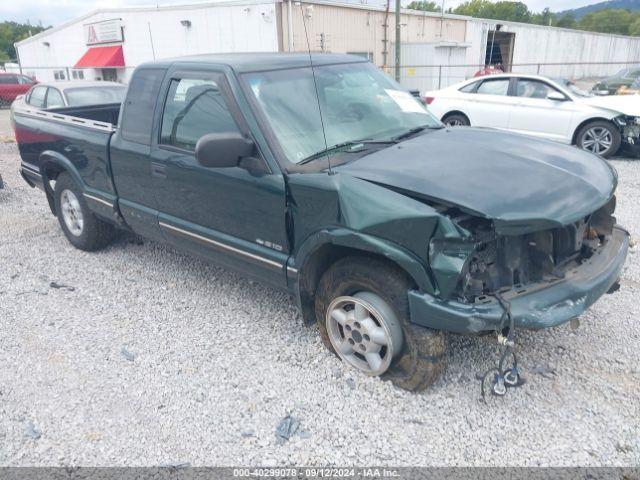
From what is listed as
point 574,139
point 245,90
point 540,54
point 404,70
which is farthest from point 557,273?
point 540,54

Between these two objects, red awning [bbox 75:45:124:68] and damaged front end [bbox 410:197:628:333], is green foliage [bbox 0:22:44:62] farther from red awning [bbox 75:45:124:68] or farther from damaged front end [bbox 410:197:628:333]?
damaged front end [bbox 410:197:628:333]

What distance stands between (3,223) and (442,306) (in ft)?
20.8

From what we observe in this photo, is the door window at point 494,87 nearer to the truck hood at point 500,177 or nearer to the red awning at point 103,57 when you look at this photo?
the truck hood at point 500,177

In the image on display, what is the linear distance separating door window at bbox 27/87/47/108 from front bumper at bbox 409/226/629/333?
10538 mm

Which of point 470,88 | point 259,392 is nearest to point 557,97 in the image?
point 470,88

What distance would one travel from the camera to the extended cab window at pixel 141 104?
13.4ft

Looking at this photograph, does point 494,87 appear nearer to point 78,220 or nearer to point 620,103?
point 620,103

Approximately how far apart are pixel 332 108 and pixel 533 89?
7.51m

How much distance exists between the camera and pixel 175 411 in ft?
9.96

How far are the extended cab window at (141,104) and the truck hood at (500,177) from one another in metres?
1.91

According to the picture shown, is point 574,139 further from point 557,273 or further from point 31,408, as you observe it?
point 31,408

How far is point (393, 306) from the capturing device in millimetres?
2904

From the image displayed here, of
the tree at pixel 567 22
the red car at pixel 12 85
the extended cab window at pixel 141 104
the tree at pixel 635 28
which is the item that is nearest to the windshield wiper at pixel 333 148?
the extended cab window at pixel 141 104

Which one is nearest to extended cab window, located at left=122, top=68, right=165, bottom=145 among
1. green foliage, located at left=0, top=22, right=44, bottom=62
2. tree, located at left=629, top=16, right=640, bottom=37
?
green foliage, located at left=0, top=22, right=44, bottom=62
